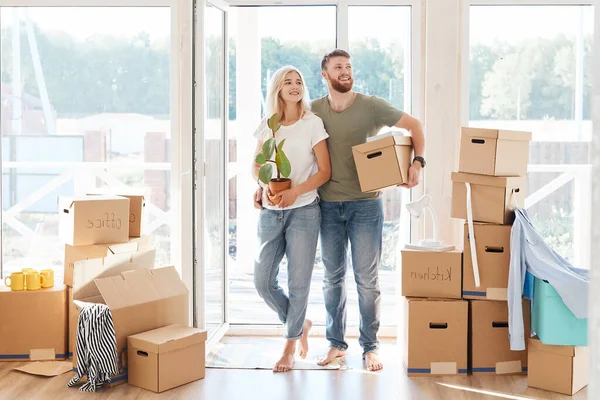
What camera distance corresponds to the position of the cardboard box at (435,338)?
130 inches

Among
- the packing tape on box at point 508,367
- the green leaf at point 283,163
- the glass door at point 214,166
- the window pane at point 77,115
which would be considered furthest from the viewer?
the window pane at point 77,115

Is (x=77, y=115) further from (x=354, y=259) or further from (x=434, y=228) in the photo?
(x=434, y=228)

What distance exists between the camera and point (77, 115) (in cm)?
536

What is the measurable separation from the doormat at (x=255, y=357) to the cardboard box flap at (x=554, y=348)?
0.86 metres

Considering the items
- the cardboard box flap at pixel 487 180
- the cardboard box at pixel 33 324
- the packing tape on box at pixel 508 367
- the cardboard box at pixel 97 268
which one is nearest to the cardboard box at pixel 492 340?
Result: the packing tape on box at pixel 508 367

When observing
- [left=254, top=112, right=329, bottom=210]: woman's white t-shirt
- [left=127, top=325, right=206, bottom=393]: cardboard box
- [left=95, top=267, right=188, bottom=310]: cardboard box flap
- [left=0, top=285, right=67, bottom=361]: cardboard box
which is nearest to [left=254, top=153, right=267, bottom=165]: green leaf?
[left=254, top=112, right=329, bottom=210]: woman's white t-shirt

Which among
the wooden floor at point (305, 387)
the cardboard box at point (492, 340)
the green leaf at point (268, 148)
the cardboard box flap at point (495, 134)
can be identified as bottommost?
the wooden floor at point (305, 387)

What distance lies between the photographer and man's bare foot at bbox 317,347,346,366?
137 inches

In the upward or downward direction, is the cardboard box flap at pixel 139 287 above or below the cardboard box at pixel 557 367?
above

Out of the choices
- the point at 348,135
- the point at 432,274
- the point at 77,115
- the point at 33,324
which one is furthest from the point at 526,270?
the point at 77,115

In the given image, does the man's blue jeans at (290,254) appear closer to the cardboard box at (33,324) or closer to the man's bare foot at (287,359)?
the man's bare foot at (287,359)

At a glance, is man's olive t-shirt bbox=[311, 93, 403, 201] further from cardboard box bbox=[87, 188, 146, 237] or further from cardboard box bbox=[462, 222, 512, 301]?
cardboard box bbox=[87, 188, 146, 237]

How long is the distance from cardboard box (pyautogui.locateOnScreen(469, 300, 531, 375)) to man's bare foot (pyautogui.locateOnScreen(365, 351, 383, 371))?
17.2 inches

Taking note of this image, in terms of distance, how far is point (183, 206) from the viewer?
3.66 m
